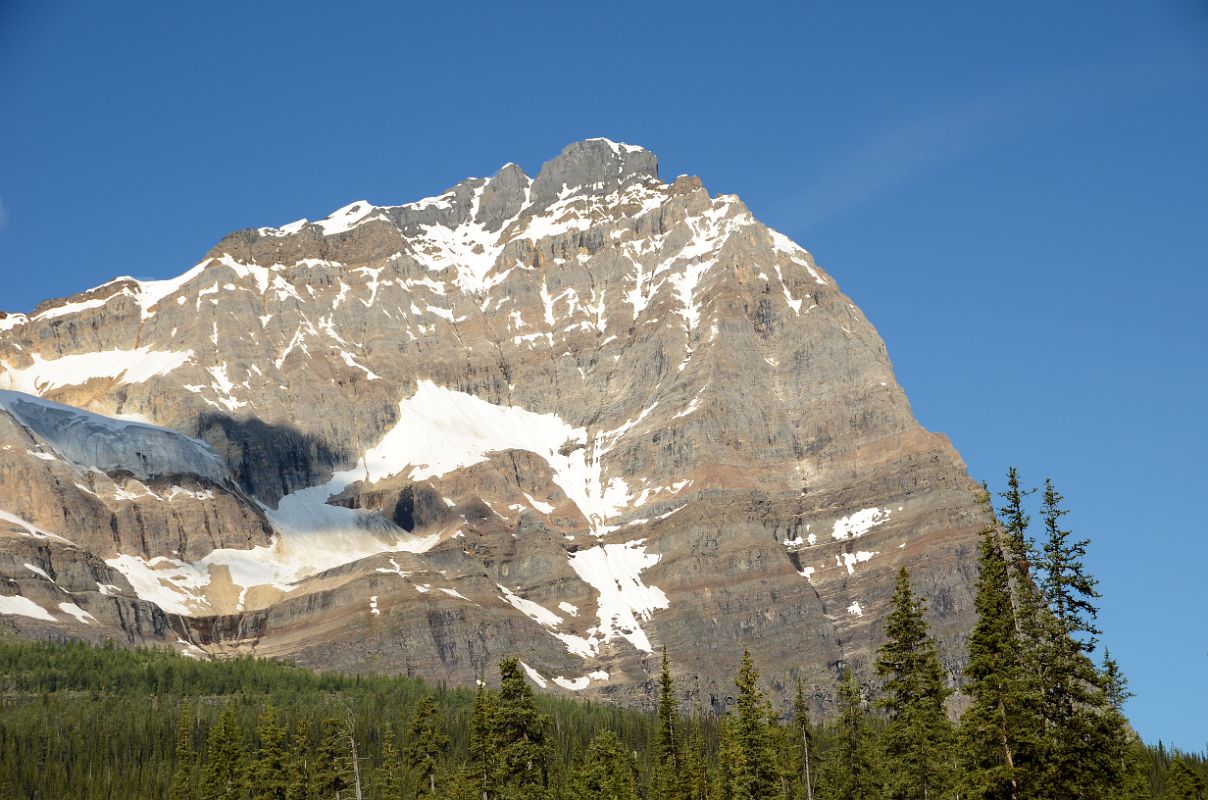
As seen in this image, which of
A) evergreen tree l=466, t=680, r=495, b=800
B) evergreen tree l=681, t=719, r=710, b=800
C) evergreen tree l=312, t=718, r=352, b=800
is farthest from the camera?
evergreen tree l=312, t=718, r=352, b=800

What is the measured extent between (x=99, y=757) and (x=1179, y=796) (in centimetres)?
12221

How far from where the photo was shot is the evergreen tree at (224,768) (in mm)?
116062

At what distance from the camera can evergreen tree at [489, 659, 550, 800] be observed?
8169cm

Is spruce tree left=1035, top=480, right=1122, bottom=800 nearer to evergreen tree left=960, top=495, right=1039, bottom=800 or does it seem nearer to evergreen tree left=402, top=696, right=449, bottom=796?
evergreen tree left=960, top=495, right=1039, bottom=800

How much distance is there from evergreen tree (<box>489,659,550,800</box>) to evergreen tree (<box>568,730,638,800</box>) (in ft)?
58.6

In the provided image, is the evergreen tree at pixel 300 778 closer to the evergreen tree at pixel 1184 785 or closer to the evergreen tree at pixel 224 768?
the evergreen tree at pixel 224 768

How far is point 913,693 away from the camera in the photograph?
69.5 metres

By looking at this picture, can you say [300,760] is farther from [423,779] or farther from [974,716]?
[974,716]

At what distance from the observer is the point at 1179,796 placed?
313 ft

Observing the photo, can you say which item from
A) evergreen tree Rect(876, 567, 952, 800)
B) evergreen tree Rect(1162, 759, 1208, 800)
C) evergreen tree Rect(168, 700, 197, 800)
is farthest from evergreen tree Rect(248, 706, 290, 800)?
evergreen tree Rect(1162, 759, 1208, 800)

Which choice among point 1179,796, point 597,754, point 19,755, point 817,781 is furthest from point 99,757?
point 1179,796

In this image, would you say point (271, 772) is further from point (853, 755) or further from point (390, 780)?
point (853, 755)

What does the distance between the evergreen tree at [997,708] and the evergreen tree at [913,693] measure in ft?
24.3

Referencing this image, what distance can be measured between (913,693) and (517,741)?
72.0ft
